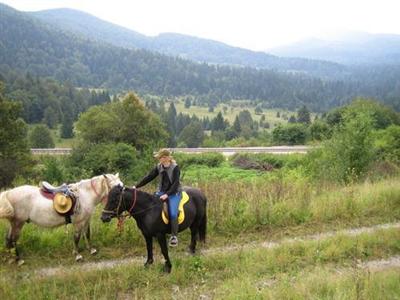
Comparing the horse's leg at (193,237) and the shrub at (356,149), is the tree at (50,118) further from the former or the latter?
the horse's leg at (193,237)

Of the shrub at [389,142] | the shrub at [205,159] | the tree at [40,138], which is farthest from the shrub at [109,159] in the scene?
the tree at [40,138]

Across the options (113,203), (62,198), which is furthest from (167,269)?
(62,198)

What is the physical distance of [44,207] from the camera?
9367mm

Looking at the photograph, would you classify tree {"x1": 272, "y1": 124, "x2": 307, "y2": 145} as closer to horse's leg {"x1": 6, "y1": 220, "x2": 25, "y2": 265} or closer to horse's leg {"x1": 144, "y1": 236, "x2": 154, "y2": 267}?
horse's leg {"x1": 144, "y1": 236, "x2": 154, "y2": 267}

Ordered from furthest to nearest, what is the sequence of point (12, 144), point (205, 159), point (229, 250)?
point (205, 159)
point (12, 144)
point (229, 250)

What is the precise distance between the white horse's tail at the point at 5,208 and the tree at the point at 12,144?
100 ft

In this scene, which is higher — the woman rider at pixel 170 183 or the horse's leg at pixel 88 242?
the woman rider at pixel 170 183

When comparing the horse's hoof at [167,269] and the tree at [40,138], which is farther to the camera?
the tree at [40,138]

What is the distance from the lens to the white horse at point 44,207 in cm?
924

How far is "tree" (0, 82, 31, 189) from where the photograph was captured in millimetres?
37334

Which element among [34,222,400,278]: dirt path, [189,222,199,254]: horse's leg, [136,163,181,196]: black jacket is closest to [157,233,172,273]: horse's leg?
[34,222,400,278]: dirt path

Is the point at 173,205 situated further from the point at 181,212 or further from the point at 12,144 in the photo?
the point at 12,144

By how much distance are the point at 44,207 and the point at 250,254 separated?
4707 millimetres

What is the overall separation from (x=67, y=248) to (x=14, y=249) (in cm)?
122
